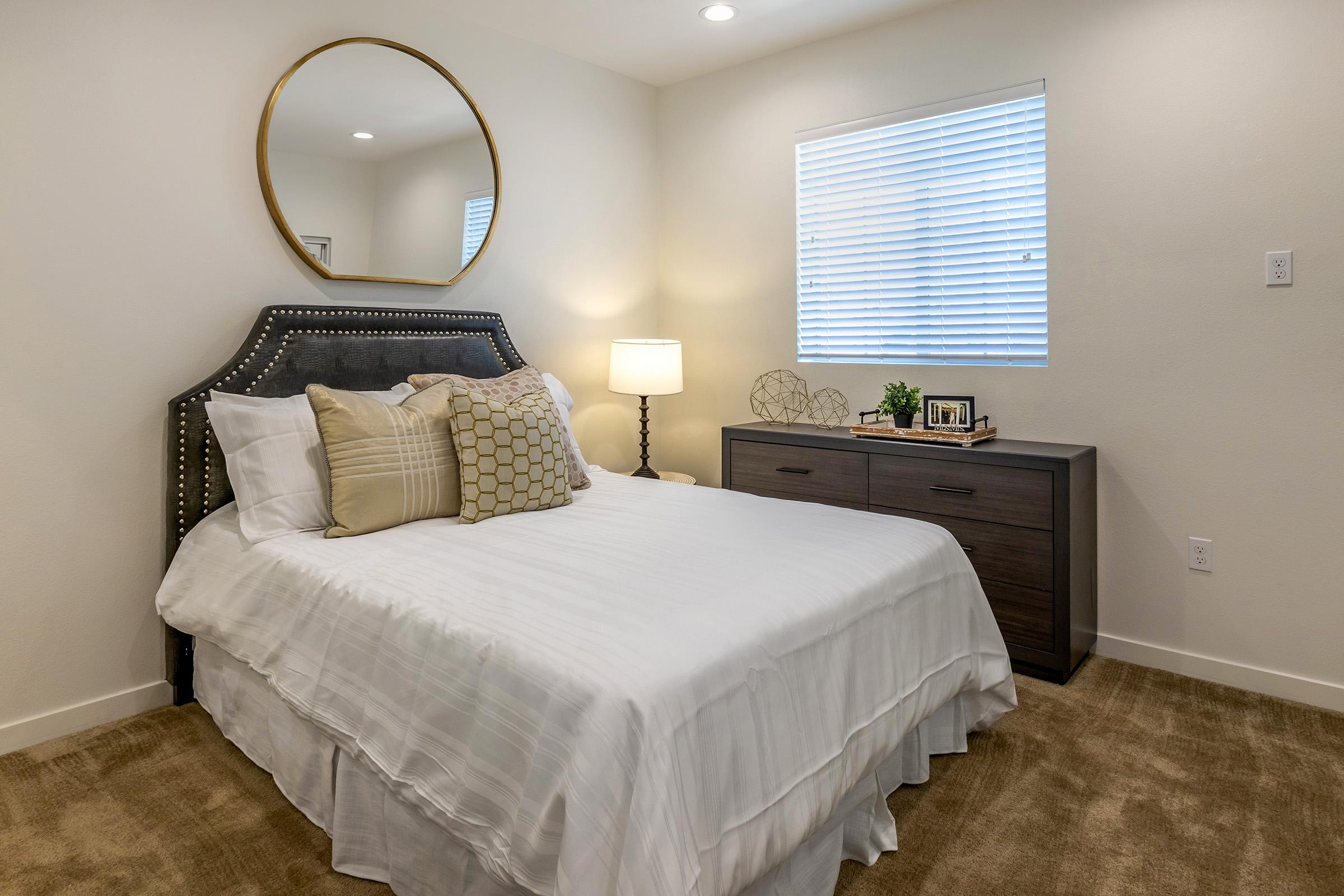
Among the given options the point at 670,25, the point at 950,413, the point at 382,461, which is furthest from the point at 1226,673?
the point at 670,25

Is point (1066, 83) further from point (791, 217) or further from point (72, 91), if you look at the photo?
point (72, 91)

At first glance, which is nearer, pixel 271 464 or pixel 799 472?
pixel 271 464

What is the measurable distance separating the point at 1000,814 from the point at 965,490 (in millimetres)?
1213

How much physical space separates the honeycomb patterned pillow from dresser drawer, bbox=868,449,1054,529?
1265mm

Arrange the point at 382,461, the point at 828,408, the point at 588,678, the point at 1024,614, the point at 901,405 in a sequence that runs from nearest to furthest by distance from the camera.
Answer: the point at 588,678
the point at 382,461
the point at 1024,614
the point at 901,405
the point at 828,408

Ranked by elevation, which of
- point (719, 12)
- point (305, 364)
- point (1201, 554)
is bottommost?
point (1201, 554)

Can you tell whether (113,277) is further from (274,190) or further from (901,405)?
(901,405)

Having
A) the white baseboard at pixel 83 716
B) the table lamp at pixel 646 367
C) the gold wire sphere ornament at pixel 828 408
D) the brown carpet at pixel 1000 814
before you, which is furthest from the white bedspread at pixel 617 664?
the table lamp at pixel 646 367

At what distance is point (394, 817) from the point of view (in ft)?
5.41

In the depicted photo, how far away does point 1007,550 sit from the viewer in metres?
2.79

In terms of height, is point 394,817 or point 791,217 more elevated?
point 791,217

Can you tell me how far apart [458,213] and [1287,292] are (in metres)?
2.99

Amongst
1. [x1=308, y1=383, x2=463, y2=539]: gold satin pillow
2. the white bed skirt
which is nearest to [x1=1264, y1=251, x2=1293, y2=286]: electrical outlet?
the white bed skirt

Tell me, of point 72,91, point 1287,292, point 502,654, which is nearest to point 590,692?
point 502,654
